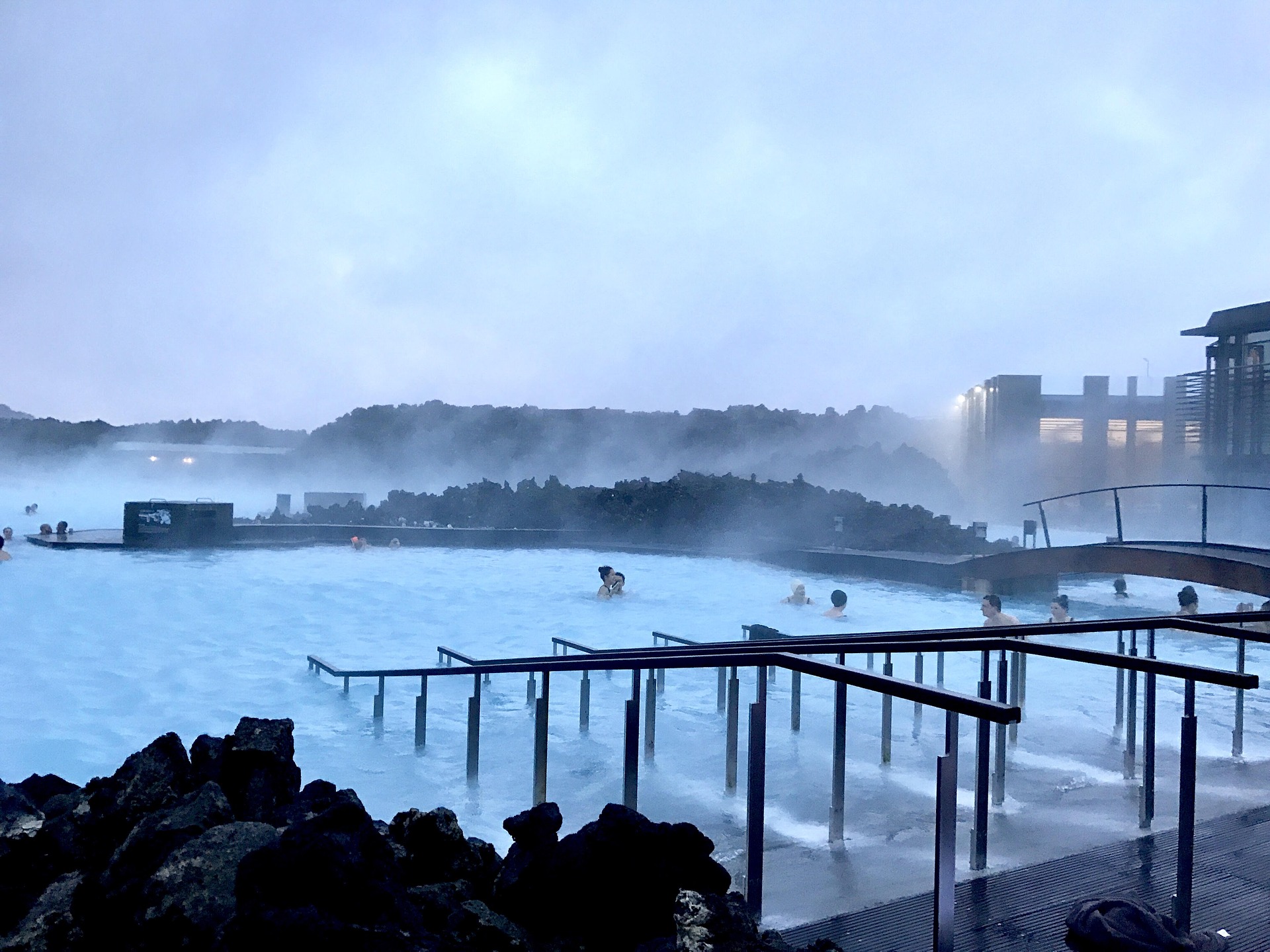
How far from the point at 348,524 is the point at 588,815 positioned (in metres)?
18.9

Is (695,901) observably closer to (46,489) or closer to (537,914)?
(537,914)

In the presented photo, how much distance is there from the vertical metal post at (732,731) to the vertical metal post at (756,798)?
6.02 feet

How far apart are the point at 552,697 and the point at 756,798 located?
532 cm

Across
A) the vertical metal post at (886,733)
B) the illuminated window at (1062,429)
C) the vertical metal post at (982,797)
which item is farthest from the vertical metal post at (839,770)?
the illuminated window at (1062,429)

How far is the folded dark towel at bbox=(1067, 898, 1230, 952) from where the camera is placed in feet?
6.43

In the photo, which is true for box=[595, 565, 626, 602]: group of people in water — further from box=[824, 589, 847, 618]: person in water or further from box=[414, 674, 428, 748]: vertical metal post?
box=[414, 674, 428, 748]: vertical metal post

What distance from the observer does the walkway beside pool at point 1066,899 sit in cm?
210

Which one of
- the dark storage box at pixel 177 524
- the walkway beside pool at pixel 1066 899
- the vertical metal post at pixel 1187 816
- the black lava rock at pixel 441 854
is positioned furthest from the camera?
the dark storage box at pixel 177 524

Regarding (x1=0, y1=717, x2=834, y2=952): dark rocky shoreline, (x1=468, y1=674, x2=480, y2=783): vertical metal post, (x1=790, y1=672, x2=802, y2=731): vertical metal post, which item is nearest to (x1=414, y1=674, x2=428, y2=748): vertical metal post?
(x1=468, y1=674, x2=480, y2=783): vertical metal post

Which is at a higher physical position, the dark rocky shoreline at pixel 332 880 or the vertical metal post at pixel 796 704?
the dark rocky shoreline at pixel 332 880

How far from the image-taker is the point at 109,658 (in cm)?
1111

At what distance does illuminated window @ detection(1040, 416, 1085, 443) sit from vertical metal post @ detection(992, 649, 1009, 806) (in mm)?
36161

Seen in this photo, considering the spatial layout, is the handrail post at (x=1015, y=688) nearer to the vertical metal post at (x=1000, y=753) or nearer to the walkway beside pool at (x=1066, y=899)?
the vertical metal post at (x=1000, y=753)

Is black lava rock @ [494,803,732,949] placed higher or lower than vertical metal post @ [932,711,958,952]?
lower
